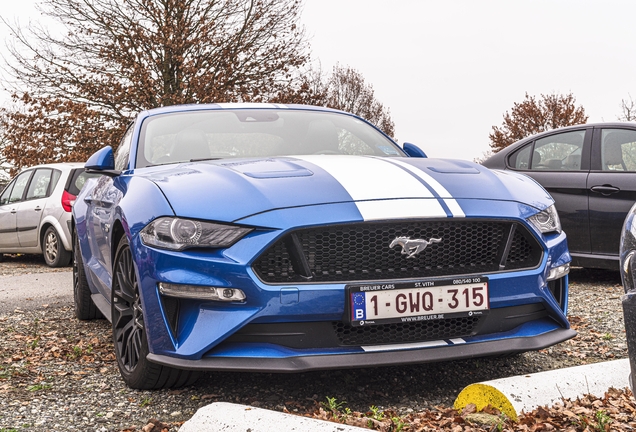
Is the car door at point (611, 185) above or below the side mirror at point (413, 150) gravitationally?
below

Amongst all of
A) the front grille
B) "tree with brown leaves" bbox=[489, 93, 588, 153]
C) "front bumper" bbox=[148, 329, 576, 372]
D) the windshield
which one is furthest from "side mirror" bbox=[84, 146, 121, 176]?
"tree with brown leaves" bbox=[489, 93, 588, 153]

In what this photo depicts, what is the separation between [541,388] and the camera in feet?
10.2

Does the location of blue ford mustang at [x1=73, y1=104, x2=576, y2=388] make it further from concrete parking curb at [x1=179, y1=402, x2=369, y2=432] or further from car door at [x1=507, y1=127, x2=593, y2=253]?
car door at [x1=507, y1=127, x2=593, y2=253]

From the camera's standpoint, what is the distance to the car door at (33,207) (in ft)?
39.7

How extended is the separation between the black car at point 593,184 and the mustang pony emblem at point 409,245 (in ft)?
13.5

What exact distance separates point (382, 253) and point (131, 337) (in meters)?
1.37

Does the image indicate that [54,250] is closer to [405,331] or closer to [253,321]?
[253,321]

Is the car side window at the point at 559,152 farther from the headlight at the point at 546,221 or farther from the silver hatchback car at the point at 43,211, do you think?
the silver hatchback car at the point at 43,211

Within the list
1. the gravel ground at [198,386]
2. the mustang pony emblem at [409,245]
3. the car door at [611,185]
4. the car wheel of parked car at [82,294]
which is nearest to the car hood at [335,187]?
the mustang pony emblem at [409,245]

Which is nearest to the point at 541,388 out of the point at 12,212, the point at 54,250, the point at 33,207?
the point at 54,250

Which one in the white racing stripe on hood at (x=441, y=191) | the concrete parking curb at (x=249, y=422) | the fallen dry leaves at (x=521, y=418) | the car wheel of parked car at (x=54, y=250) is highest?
the white racing stripe on hood at (x=441, y=191)

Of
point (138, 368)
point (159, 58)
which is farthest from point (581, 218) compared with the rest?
point (159, 58)

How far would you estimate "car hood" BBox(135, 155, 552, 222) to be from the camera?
3.25 metres

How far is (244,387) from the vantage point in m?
3.71
